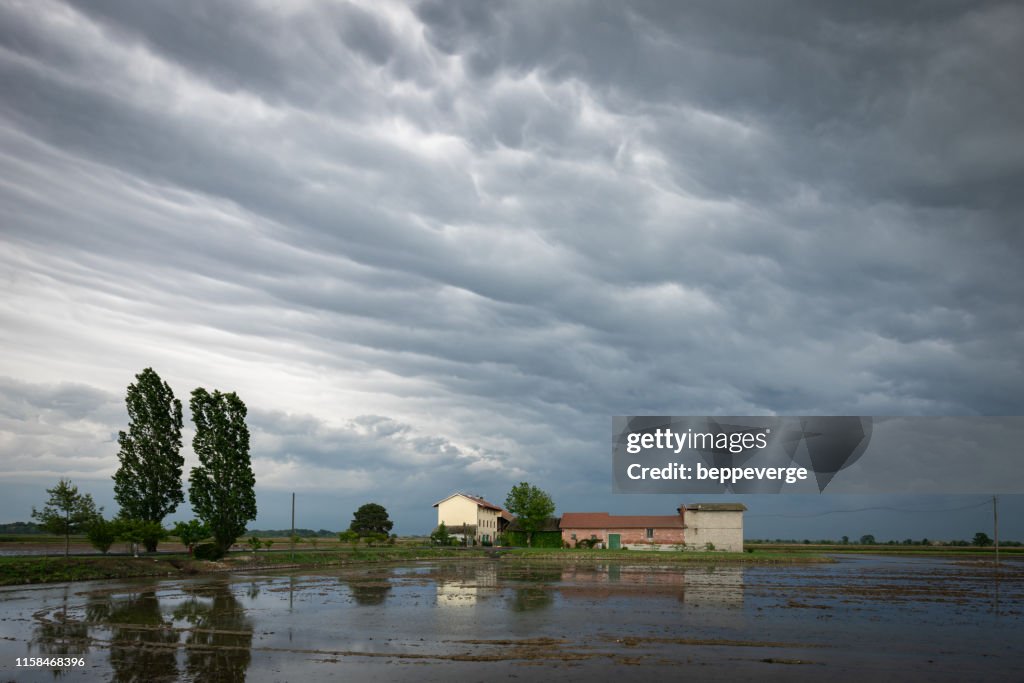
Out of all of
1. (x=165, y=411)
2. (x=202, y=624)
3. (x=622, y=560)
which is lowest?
(x=622, y=560)

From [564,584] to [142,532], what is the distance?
33142 mm

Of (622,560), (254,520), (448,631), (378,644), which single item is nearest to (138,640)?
(378,644)

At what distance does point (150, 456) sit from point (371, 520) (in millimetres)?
58613

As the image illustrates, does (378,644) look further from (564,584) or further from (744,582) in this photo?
(744,582)

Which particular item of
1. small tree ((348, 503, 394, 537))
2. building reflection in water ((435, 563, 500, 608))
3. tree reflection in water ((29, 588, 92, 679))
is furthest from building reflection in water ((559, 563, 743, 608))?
small tree ((348, 503, 394, 537))

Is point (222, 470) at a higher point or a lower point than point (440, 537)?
higher

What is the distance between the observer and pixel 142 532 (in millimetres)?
54062

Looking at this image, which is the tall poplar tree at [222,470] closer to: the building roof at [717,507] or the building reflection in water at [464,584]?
the building reflection in water at [464,584]

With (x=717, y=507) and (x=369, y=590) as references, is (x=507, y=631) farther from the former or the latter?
(x=717, y=507)

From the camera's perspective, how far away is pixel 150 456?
58.9 metres

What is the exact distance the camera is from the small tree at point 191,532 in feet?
179

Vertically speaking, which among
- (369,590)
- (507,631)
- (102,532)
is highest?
(102,532)

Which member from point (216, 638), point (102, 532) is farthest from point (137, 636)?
point (102, 532)

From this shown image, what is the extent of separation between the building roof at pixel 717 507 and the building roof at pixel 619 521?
9.85ft
